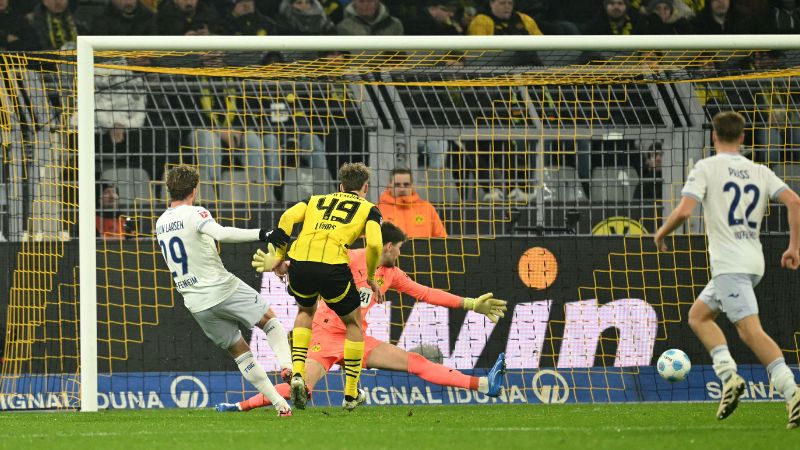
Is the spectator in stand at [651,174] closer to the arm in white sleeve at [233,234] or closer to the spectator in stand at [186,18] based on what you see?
the arm in white sleeve at [233,234]

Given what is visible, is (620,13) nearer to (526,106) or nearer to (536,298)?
(526,106)

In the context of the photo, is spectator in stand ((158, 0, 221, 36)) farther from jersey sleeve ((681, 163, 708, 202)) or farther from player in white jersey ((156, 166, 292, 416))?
jersey sleeve ((681, 163, 708, 202))

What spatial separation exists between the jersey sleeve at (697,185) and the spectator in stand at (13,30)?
10340mm

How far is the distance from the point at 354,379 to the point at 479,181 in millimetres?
3023

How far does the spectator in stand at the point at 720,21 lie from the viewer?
53.3ft

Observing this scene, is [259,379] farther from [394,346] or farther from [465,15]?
[465,15]

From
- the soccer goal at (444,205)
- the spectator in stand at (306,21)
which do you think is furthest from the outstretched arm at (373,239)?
the spectator in stand at (306,21)

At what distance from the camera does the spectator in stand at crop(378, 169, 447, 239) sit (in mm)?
11281

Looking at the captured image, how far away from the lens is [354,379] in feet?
30.0

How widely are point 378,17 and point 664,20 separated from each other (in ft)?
11.8

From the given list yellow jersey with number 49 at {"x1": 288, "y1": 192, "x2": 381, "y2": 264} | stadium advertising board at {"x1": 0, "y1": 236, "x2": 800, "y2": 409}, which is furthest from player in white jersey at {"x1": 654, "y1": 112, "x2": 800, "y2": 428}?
stadium advertising board at {"x1": 0, "y1": 236, "x2": 800, "y2": 409}

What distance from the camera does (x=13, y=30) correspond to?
15625mm

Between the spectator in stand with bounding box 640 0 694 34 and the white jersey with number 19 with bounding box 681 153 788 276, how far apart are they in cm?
912

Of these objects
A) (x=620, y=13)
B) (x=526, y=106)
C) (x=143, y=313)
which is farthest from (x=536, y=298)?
(x=620, y=13)
